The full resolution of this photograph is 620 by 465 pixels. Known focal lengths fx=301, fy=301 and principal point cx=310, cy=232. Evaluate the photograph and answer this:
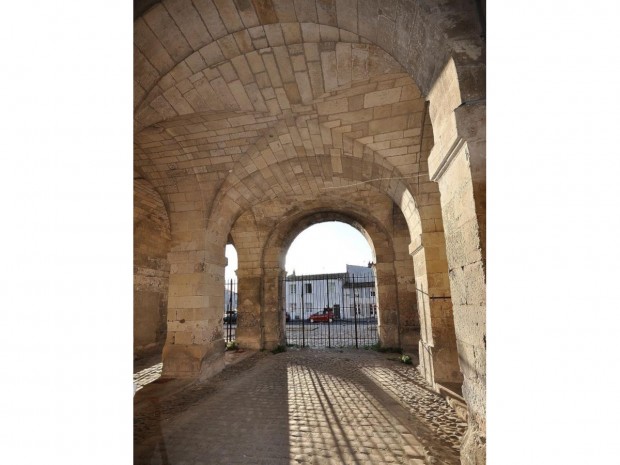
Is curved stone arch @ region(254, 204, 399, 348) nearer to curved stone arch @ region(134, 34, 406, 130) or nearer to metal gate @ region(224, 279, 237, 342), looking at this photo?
metal gate @ region(224, 279, 237, 342)

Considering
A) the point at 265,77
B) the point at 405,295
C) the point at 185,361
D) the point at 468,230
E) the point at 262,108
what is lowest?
the point at 185,361

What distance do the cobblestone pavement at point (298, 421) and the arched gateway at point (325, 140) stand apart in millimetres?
818

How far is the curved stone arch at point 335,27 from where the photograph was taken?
89.4 inches

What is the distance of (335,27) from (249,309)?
8417mm

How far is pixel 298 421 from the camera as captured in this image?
12.7 ft

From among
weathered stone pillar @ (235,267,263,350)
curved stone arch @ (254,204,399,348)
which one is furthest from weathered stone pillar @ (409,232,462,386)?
weathered stone pillar @ (235,267,263,350)

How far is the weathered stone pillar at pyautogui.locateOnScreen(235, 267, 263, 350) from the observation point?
378 inches

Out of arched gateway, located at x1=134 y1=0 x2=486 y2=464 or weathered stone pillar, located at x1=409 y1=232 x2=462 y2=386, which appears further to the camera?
weathered stone pillar, located at x1=409 y1=232 x2=462 y2=386

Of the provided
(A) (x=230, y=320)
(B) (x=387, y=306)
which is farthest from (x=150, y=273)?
(B) (x=387, y=306)

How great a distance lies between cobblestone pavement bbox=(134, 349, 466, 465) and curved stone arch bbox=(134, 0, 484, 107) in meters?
3.47

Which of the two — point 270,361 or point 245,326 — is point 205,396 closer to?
point 270,361

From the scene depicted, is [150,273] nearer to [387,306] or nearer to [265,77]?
[387,306]

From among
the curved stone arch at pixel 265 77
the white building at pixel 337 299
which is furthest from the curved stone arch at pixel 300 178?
the white building at pixel 337 299

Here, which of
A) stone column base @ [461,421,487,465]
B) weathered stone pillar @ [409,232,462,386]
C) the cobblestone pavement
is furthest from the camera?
weathered stone pillar @ [409,232,462,386]
